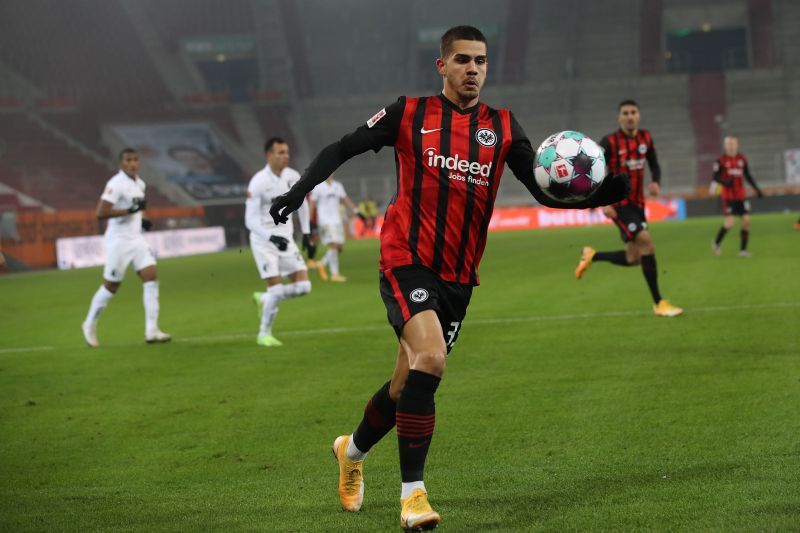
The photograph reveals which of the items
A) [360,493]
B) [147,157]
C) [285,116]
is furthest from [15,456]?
[285,116]

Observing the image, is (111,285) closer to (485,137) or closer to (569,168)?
(485,137)

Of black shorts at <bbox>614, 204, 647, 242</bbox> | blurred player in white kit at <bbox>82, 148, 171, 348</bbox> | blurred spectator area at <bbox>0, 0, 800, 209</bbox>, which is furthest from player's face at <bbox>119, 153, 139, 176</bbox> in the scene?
blurred spectator area at <bbox>0, 0, 800, 209</bbox>

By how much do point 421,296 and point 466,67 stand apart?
3.62 ft

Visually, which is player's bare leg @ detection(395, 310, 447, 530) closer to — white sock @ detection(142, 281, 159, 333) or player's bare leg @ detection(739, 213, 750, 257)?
white sock @ detection(142, 281, 159, 333)

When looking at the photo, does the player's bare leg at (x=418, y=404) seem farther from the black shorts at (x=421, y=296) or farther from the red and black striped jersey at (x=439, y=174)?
the red and black striped jersey at (x=439, y=174)

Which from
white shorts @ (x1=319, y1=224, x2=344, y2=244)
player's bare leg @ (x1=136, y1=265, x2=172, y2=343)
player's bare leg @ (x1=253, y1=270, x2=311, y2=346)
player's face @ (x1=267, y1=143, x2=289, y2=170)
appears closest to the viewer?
player's bare leg @ (x1=253, y1=270, x2=311, y2=346)

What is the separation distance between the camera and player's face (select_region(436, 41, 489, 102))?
15.3 ft

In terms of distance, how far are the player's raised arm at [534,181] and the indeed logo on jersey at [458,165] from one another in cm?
21

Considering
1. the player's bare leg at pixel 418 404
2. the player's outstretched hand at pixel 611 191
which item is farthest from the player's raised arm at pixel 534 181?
the player's bare leg at pixel 418 404

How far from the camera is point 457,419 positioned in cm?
641

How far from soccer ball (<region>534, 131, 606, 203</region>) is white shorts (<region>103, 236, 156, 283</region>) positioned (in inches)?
306

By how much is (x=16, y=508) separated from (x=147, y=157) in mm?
44093

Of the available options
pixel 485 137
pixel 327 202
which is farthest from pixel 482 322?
pixel 327 202

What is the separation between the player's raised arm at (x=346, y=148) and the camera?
15.2ft
